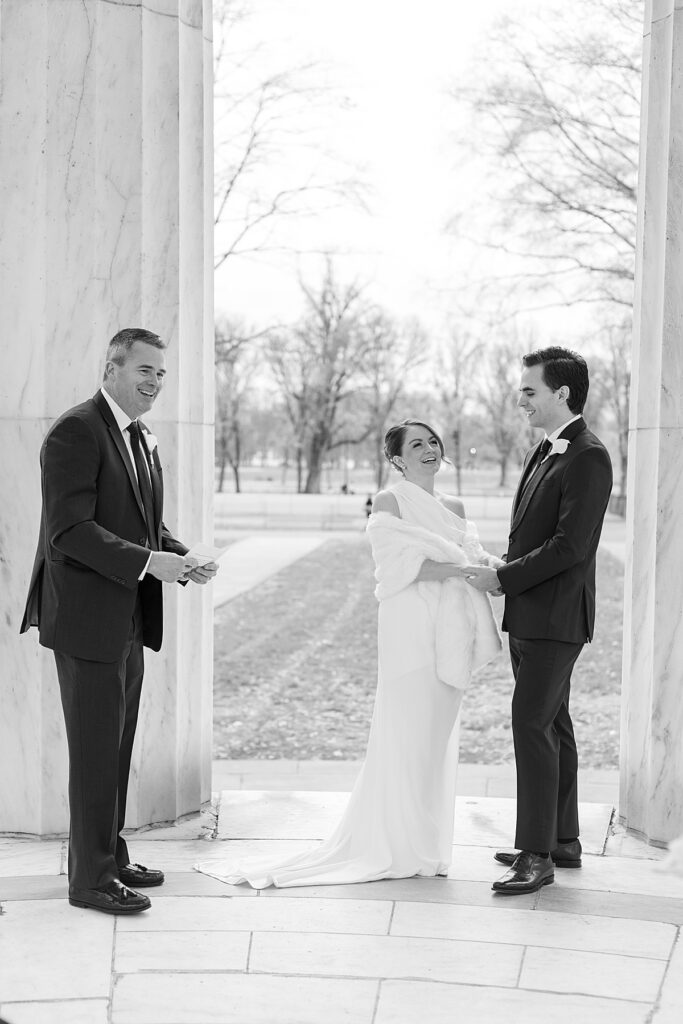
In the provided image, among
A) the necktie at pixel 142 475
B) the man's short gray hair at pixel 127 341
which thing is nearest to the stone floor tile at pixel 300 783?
the necktie at pixel 142 475

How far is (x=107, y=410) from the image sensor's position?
4422mm

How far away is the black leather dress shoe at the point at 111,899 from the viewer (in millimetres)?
4324

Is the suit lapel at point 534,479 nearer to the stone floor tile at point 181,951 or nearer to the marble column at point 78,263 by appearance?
the marble column at point 78,263

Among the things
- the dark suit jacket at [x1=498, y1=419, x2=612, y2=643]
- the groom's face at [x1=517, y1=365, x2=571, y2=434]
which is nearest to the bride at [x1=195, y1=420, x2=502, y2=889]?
the dark suit jacket at [x1=498, y1=419, x2=612, y2=643]

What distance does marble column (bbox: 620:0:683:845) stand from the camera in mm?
5293

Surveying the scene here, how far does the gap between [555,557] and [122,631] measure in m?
1.73

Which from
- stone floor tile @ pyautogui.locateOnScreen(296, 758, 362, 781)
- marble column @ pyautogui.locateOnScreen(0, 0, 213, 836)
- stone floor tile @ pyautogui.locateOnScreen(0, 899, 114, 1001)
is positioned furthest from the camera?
stone floor tile @ pyautogui.locateOnScreen(296, 758, 362, 781)

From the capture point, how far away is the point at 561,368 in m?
4.76

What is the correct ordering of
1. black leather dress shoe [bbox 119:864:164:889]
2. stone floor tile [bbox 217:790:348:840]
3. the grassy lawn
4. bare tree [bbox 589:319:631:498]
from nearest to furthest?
black leather dress shoe [bbox 119:864:164:889]
stone floor tile [bbox 217:790:348:840]
the grassy lawn
bare tree [bbox 589:319:631:498]

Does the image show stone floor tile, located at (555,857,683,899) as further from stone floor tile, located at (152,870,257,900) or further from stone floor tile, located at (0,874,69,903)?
stone floor tile, located at (0,874,69,903)

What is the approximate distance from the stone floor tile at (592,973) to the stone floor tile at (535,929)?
7 centimetres

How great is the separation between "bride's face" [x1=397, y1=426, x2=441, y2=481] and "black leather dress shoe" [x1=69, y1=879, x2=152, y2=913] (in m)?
2.02

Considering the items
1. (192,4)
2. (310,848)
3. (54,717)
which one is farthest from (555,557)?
(192,4)

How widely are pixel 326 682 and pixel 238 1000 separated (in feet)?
27.4
